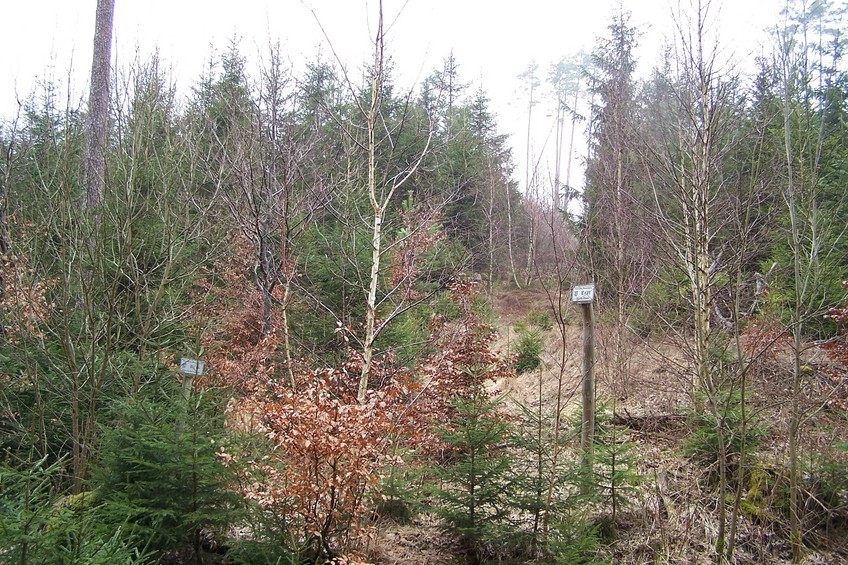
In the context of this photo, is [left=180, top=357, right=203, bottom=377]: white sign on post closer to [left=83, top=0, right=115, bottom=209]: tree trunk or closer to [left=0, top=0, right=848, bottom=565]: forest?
[left=0, top=0, right=848, bottom=565]: forest

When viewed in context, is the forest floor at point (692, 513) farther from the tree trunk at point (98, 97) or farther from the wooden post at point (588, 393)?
the tree trunk at point (98, 97)

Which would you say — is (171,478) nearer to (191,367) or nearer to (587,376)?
(191,367)

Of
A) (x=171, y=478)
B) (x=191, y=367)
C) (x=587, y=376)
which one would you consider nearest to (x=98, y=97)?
(x=191, y=367)

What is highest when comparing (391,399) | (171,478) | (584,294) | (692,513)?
(584,294)

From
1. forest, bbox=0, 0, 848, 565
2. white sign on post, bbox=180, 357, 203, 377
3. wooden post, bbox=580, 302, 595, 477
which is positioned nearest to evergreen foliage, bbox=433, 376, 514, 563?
forest, bbox=0, 0, 848, 565

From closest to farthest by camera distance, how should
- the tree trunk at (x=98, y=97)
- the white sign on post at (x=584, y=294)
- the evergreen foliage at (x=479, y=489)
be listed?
the evergreen foliage at (x=479, y=489) → the white sign on post at (x=584, y=294) → the tree trunk at (x=98, y=97)

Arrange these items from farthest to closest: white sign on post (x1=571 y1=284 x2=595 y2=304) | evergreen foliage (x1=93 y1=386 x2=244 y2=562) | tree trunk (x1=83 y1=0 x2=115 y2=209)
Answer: tree trunk (x1=83 y1=0 x2=115 y2=209) → white sign on post (x1=571 y1=284 x2=595 y2=304) → evergreen foliage (x1=93 y1=386 x2=244 y2=562)

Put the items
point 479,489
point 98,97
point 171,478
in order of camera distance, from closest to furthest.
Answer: point 171,478, point 479,489, point 98,97

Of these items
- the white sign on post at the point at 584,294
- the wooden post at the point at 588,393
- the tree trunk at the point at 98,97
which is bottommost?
the wooden post at the point at 588,393

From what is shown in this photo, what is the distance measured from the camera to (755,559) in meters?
4.47

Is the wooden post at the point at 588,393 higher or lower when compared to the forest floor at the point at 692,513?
higher

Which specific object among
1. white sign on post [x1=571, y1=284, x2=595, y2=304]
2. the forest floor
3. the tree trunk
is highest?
the tree trunk

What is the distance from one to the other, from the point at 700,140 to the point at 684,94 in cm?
76

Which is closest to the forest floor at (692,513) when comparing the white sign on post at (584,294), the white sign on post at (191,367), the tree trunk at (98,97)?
the white sign on post at (584,294)
